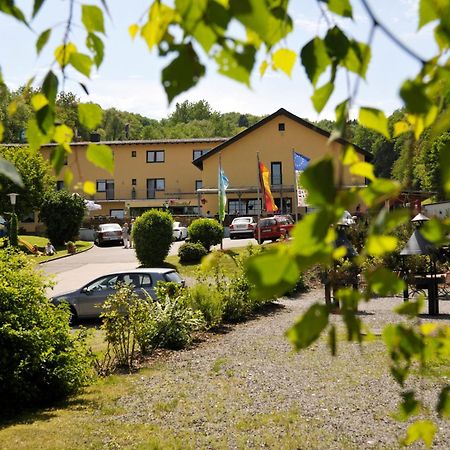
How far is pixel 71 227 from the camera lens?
40.6m

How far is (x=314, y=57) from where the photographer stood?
126 centimetres

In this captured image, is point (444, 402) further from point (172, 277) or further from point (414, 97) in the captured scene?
point (172, 277)

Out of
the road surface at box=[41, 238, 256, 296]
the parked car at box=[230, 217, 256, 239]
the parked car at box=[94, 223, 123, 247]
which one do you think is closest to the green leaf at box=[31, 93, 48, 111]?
the road surface at box=[41, 238, 256, 296]

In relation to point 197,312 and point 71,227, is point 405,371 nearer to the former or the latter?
point 197,312

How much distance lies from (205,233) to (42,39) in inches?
1111

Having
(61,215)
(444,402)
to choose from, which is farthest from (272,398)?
(61,215)

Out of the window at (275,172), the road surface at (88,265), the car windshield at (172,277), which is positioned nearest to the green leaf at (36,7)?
the car windshield at (172,277)

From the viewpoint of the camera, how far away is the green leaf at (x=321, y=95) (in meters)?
1.30

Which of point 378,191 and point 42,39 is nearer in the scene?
point 378,191

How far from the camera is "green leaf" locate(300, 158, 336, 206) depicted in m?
0.93

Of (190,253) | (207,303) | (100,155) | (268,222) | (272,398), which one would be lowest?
(272,398)

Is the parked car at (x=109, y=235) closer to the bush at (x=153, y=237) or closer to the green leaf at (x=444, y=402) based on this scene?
the bush at (x=153, y=237)

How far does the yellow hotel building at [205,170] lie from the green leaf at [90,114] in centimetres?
3380

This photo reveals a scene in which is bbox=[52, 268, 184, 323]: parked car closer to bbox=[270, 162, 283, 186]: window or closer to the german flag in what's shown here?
the german flag
